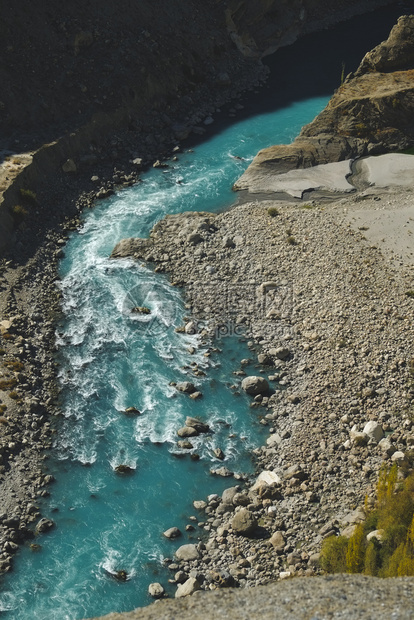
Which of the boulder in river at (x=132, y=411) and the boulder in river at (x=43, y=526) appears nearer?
the boulder in river at (x=43, y=526)

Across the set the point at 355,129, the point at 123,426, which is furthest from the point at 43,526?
the point at 355,129

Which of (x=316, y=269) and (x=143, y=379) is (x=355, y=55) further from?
(x=143, y=379)

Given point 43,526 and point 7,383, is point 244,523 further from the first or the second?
point 7,383

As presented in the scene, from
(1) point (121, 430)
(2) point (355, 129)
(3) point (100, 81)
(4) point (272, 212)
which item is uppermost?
(3) point (100, 81)

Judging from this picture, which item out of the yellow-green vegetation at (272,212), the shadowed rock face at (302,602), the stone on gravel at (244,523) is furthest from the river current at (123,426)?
the yellow-green vegetation at (272,212)

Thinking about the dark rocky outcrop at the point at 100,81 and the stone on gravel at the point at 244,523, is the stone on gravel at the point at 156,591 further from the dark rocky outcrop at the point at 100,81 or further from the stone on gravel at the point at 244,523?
the dark rocky outcrop at the point at 100,81

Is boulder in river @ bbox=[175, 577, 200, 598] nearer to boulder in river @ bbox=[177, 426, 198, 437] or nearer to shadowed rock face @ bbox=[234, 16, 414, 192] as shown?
boulder in river @ bbox=[177, 426, 198, 437]

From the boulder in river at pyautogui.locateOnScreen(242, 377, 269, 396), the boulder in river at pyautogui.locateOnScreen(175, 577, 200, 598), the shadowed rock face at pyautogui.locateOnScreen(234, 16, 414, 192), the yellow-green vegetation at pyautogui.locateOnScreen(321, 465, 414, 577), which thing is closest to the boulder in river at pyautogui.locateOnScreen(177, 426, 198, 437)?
the boulder in river at pyautogui.locateOnScreen(242, 377, 269, 396)
